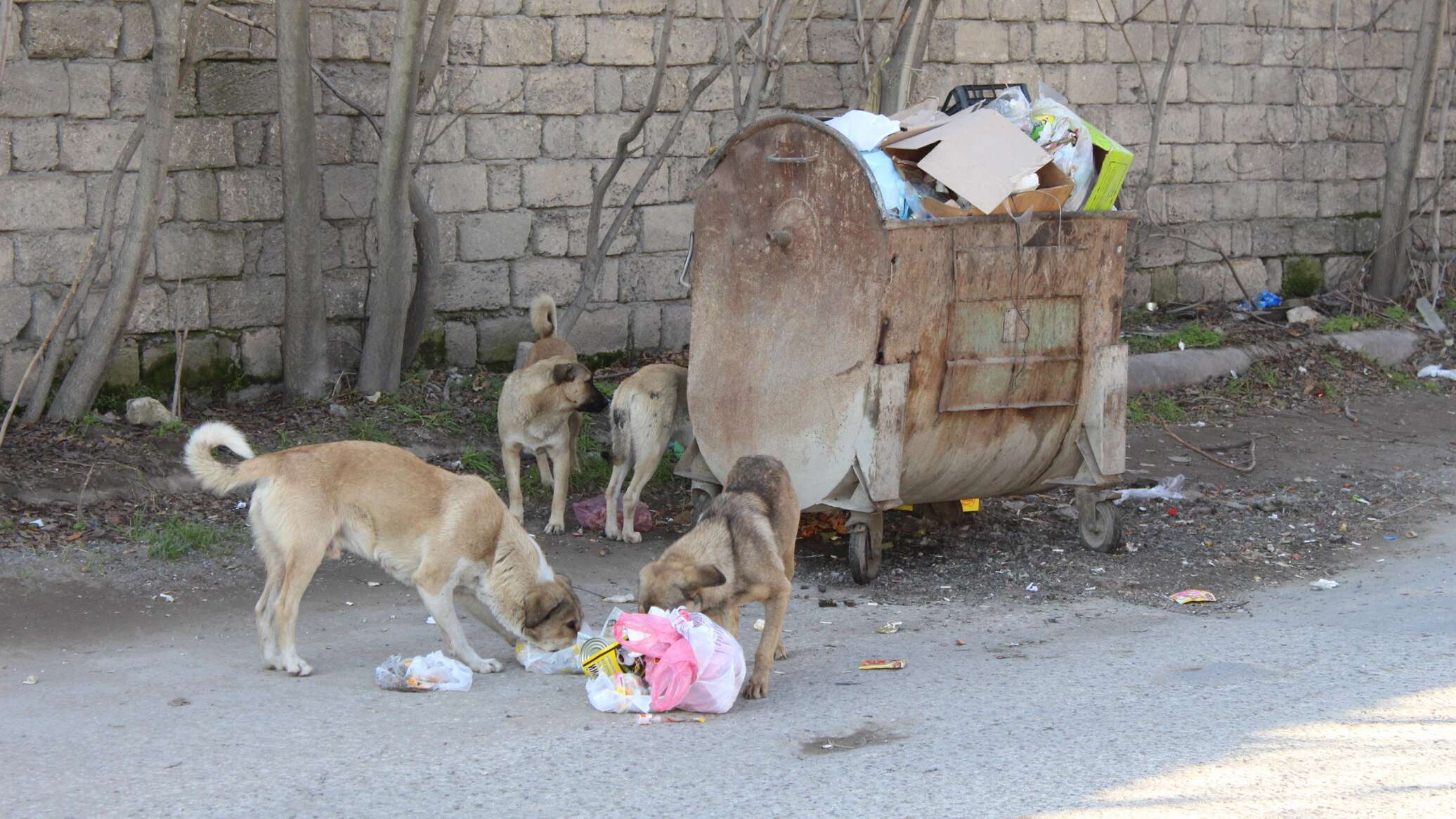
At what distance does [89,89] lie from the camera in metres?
8.43

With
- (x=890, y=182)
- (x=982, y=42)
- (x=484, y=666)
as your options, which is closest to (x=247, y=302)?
(x=484, y=666)

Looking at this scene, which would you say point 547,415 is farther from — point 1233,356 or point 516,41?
point 1233,356

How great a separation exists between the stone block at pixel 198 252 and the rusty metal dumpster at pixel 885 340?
132 inches

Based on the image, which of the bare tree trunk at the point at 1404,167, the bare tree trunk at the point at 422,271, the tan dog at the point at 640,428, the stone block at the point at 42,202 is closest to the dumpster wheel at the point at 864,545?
the tan dog at the point at 640,428

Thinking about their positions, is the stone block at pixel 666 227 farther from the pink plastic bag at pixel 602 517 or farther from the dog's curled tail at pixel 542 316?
the pink plastic bag at pixel 602 517

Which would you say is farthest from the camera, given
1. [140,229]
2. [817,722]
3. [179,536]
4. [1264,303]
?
[1264,303]

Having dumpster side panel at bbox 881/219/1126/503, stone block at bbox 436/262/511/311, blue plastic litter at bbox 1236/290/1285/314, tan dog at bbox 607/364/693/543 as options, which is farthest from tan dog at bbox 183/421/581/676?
blue plastic litter at bbox 1236/290/1285/314

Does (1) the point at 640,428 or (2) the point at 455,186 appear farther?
(2) the point at 455,186

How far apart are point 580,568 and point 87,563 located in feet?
7.54

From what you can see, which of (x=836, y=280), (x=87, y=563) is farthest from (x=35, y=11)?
(x=836, y=280)

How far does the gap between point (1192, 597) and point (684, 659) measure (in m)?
2.76

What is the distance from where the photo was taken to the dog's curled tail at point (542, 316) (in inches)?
352

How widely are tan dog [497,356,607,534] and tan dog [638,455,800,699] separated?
2177 mm

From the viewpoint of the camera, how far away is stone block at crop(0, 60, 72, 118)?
8.20 meters
